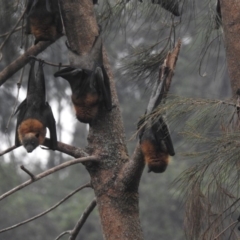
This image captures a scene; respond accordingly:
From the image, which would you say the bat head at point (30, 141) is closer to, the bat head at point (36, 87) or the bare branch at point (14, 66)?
the bat head at point (36, 87)

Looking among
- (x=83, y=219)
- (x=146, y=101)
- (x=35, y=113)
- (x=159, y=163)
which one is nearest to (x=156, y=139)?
(x=159, y=163)

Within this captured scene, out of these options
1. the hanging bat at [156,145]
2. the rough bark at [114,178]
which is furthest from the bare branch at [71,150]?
the hanging bat at [156,145]

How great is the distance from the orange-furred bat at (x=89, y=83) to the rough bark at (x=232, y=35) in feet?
2.37

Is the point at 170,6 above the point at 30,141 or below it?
above

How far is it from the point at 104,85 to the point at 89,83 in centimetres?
11

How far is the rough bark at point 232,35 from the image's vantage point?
157 inches

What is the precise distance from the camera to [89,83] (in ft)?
14.4

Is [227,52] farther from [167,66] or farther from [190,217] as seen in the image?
[190,217]

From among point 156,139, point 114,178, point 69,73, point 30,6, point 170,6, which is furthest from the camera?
point 170,6

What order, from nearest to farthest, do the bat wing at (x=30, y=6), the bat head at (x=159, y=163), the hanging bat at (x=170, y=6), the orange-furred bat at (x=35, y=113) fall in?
the bat head at (x=159, y=163) < the orange-furred bat at (x=35, y=113) < the bat wing at (x=30, y=6) < the hanging bat at (x=170, y=6)

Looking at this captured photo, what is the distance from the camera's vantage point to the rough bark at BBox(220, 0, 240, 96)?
3988 millimetres

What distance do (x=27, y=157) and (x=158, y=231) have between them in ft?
13.7

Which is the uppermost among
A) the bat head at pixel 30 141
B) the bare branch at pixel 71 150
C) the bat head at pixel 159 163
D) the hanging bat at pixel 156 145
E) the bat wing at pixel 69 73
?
the bat wing at pixel 69 73

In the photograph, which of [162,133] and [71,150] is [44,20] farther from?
[162,133]
